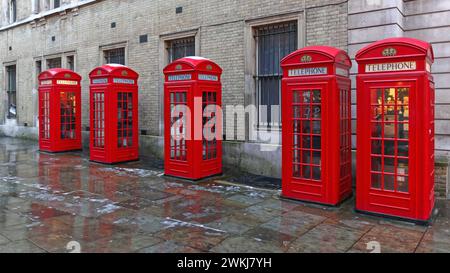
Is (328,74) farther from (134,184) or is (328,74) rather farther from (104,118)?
(104,118)

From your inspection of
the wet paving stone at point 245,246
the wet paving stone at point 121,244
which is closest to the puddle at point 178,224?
the wet paving stone at point 245,246

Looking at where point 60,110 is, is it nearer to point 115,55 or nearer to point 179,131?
point 115,55

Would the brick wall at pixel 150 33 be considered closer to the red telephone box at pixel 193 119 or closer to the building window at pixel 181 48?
the building window at pixel 181 48

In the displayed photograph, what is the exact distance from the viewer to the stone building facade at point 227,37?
7.42 meters

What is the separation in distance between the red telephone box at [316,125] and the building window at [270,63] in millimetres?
2327

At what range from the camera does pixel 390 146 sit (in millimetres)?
5715

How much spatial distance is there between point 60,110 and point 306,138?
9373mm

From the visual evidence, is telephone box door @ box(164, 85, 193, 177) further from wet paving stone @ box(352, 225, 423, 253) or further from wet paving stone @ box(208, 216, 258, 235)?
wet paving stone @ box(352, 225, 423, 253)

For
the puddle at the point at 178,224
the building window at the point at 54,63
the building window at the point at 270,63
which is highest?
the building window at the point at 54,63

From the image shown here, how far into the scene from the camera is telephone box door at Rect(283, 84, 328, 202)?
643 centimetres

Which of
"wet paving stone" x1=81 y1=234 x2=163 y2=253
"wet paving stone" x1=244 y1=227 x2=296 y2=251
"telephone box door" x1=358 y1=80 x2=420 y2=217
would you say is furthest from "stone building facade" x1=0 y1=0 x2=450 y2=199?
"wet paving stone" x1=81 y1=234 x2=163 y2=253

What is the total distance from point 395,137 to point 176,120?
4.83 metres

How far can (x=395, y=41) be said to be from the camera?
18.0 feet
